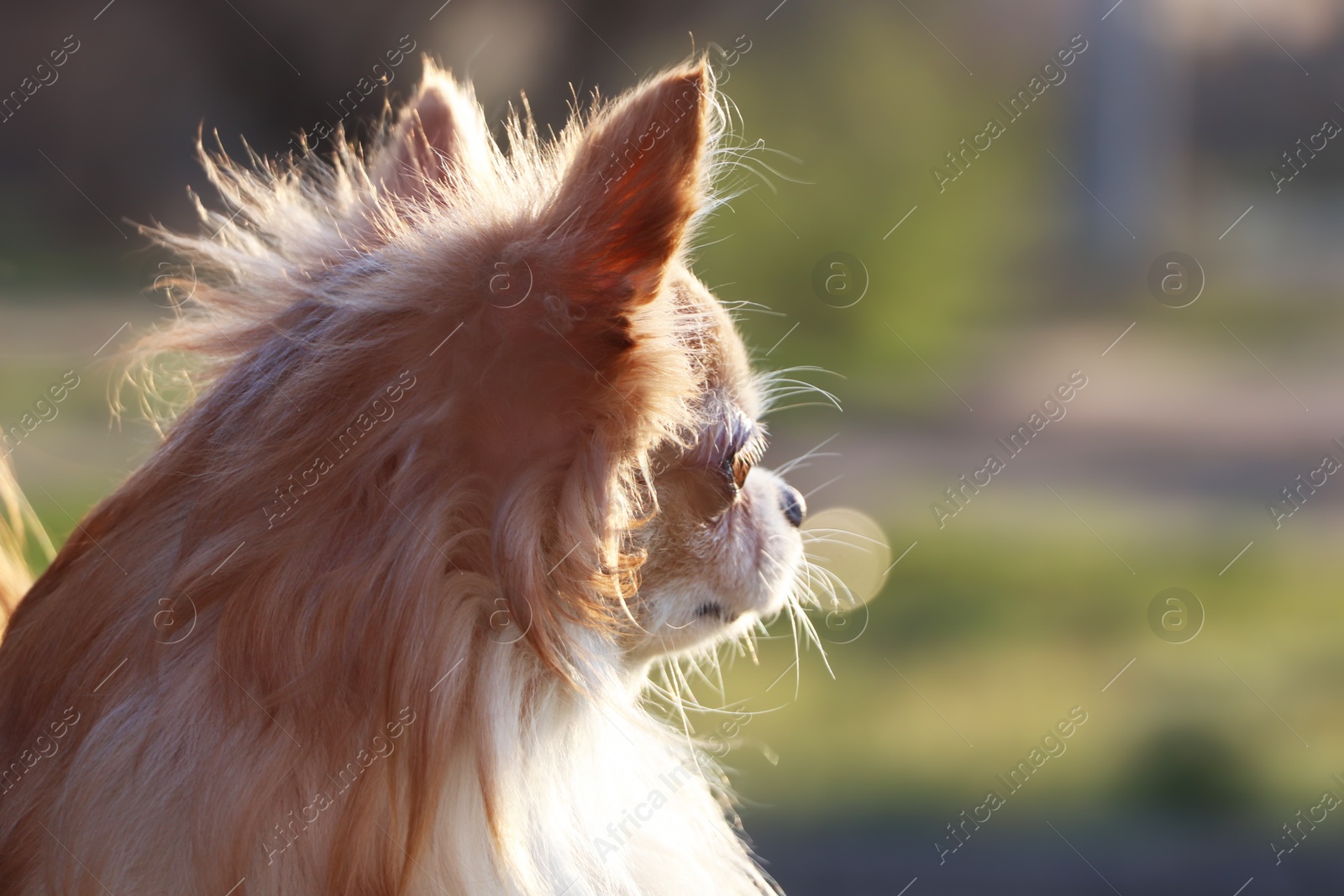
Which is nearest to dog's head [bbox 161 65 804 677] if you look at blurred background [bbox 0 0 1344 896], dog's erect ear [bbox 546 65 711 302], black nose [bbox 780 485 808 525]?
dog's erect ear [bbox 546 65 711 302]

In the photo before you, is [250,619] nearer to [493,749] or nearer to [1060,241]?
[493,749]

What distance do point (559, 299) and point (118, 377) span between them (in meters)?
1.03

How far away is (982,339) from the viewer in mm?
9062

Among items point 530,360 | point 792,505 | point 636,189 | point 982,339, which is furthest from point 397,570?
point 982,339

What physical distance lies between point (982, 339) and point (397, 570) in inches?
320

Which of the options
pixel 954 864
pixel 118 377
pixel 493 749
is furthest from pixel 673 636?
pixel 954 864

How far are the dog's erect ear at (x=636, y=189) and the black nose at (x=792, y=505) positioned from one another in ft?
2.18

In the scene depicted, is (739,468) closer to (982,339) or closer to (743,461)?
(743,461)

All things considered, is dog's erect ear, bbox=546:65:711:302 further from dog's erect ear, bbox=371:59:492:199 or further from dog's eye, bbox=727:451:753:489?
dog's erect ear, bbox=371:59:492:199

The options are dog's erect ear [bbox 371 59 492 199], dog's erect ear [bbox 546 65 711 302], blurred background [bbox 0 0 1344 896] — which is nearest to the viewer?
dog's erect ear [bbox 546 65 711 302]

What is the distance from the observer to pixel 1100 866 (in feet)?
13.5

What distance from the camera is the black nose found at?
204 centimetres

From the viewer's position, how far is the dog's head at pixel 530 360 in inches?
57.1

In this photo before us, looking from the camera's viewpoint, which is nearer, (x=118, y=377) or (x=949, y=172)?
(x=118, y=377)
